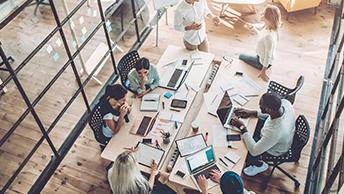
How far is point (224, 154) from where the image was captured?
4.01 meters

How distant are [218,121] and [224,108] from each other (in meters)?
0.18

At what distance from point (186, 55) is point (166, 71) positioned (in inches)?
15.8

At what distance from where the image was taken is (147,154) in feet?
13.3

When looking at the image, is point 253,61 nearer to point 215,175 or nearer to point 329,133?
point 329,133

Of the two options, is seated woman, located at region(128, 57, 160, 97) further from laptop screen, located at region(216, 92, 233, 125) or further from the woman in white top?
the woman in white top

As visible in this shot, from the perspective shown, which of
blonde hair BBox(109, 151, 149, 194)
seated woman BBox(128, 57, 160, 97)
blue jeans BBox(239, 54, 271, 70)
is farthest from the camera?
blue jeans BBox(239, 54, 271, 70)

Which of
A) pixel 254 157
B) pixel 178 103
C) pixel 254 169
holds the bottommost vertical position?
pixel 254 169

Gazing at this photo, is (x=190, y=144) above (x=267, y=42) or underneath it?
underneath

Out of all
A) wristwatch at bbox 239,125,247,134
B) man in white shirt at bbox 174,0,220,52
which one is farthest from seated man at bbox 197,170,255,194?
man in white shirt at bbox 174,0,220,52

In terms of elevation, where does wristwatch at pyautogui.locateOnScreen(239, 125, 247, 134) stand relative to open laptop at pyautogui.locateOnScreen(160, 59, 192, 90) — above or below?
below

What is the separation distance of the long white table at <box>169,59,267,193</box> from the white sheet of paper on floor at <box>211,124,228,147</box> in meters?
0.03

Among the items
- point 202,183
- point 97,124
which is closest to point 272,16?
point 202,183

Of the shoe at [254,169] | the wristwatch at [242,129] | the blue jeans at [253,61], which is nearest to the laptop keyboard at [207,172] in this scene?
the wristwatch at [242,129]

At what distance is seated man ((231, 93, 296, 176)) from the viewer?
3764 millimetres
